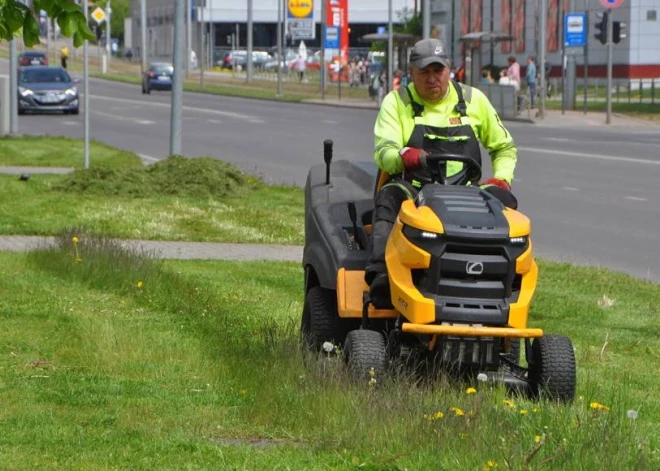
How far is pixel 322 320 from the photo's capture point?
748 cm

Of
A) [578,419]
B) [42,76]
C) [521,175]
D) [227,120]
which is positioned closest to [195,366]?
[578,419]

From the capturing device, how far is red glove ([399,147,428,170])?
Answer: 6.77 m

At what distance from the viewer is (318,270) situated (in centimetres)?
750

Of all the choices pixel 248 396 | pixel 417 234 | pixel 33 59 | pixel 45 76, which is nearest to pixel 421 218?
pixel 417 234

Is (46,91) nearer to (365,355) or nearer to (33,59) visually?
(33,59)

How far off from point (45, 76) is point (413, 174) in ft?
138

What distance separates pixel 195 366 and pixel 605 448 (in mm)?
3134

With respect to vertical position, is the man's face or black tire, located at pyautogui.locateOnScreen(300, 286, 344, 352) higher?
the man's face

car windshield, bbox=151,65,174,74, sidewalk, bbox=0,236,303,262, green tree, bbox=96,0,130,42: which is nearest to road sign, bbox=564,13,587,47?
car windshield, bbox=151,65,174,74

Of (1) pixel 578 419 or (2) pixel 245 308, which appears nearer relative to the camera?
(1) pixel 578 419

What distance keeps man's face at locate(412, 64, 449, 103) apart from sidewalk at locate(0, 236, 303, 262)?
669 centimetres

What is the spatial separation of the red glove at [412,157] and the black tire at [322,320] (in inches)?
40.2

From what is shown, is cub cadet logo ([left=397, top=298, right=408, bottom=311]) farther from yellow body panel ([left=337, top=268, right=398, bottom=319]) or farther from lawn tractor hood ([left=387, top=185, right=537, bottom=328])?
yellow body panel ([left=337, top=268, right=398, bottom=319])

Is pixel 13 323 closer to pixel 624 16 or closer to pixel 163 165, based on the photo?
pixel 163 165
